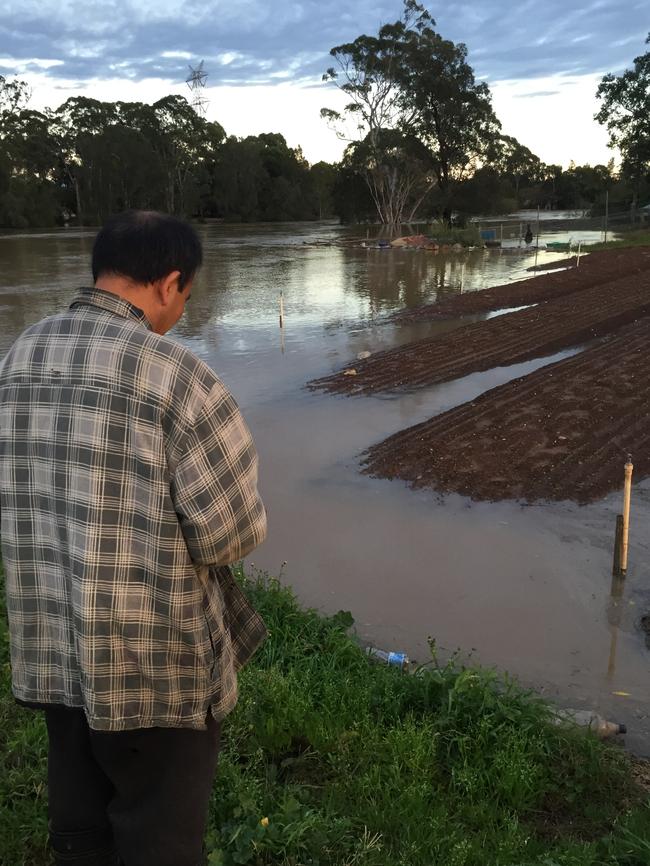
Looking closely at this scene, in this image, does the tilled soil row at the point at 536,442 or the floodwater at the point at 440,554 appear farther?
the tilled soil row at the point at 536,442

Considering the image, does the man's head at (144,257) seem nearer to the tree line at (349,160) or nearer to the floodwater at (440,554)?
the floodwater at (440,554)

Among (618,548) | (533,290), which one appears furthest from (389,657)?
(533,290)

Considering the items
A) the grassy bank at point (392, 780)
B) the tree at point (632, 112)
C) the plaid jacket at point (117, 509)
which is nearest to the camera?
the plaid jacket at point (117, 509)

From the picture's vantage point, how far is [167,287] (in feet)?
5.76

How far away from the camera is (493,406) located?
32.3 ft

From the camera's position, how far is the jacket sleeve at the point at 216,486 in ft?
5.21

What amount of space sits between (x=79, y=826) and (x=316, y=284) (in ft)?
85.0

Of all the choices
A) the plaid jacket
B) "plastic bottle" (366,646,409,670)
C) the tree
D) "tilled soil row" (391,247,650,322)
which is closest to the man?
the plaid jacket

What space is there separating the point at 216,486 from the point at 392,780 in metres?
1.87

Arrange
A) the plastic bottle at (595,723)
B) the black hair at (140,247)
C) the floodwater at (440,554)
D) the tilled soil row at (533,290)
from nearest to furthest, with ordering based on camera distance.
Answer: the black hair at (140,247) → the plastic bottle at (595,723) → the floodwater at (440,554) → the tilled soil row at (533,290)

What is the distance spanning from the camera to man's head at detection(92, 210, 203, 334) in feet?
5.58

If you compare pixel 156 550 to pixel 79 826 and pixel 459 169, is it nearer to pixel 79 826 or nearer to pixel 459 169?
pixel 79 826

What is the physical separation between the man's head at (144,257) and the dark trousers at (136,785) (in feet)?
3.37

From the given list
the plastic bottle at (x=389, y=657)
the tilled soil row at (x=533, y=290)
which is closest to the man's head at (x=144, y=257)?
the plastic bottle at (x=389, y=657)
